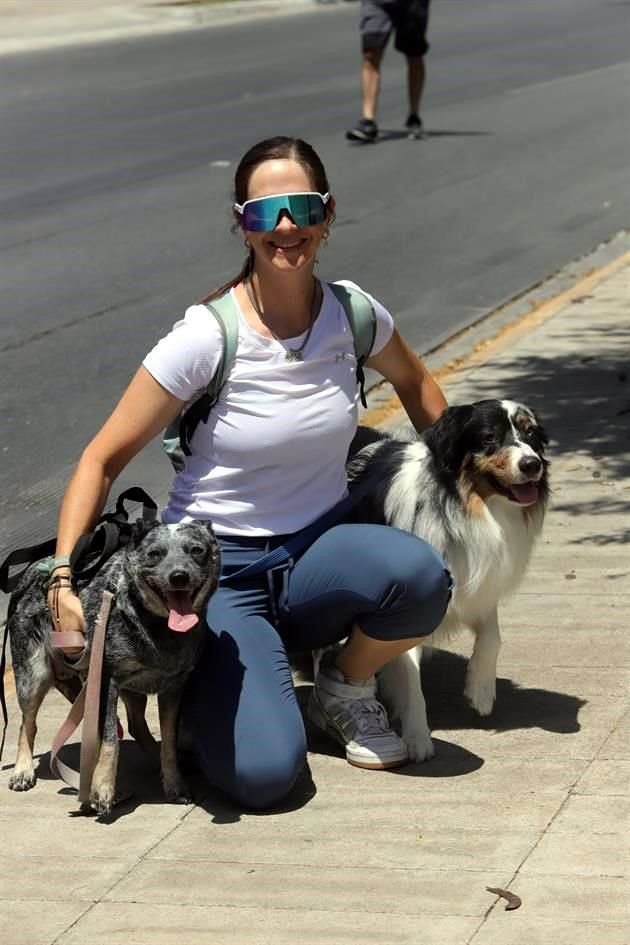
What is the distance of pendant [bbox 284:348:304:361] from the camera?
16.4 ft

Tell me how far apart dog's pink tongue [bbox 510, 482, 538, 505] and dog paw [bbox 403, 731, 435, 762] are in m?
0.73

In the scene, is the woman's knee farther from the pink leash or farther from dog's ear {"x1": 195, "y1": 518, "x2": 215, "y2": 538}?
the pink leash

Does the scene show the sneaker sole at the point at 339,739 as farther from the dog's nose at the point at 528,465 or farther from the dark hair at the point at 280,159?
the dark hair at the point at 280,159

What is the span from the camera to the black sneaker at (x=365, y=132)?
60.8 feet

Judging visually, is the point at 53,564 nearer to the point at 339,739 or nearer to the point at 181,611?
the point at 181,611

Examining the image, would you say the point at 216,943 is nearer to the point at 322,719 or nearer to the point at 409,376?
the point at 322,719

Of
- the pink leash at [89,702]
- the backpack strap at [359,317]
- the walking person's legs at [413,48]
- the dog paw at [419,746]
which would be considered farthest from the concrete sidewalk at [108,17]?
the pink leash at [89,702]

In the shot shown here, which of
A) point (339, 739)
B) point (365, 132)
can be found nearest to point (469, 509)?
point (339, 739)

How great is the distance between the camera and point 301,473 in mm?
5059

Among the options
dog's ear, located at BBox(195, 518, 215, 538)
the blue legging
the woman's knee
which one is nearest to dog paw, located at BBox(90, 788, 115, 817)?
the blue legging

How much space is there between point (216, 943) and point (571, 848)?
0.94 meters

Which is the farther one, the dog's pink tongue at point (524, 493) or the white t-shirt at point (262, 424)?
the dog's pink tongue at point (524, 493)

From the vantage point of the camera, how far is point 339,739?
5188 millimetres

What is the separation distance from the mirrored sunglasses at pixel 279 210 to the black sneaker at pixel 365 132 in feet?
45.5
